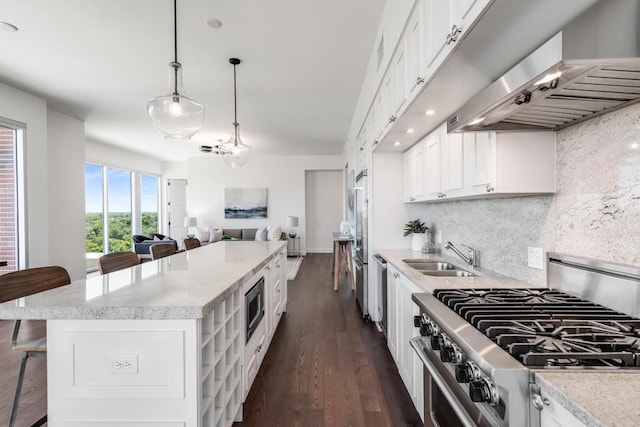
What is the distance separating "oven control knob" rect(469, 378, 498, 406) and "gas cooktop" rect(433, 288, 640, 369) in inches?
4.2

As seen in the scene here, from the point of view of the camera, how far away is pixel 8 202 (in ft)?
13.6

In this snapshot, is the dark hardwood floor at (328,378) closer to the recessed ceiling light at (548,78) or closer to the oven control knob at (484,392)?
the oven control knob at (484,392)

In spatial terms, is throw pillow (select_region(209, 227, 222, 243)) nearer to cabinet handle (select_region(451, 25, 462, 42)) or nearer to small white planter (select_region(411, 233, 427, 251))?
small white planter (select_region(411, 233, 427, 251))

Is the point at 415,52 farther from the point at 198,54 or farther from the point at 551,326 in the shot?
the point at 198,54

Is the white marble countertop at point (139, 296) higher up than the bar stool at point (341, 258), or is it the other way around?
the white marble countertop at point (139, 296)

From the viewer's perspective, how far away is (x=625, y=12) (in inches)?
35.8

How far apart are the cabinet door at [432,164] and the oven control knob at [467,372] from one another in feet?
5.13

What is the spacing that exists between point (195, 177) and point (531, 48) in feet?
30.7

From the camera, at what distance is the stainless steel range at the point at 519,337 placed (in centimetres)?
82

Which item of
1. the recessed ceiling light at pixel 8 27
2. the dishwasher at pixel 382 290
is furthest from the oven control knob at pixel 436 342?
the recessed ceiling light at pixel 8 27

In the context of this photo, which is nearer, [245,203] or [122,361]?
[122,361]

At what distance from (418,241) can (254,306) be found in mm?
1766

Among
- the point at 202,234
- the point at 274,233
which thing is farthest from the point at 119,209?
the point at 274,233

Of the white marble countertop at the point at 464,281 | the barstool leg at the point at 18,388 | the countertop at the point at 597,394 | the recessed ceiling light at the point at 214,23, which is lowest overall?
the barstool leg at the point at 18,388
